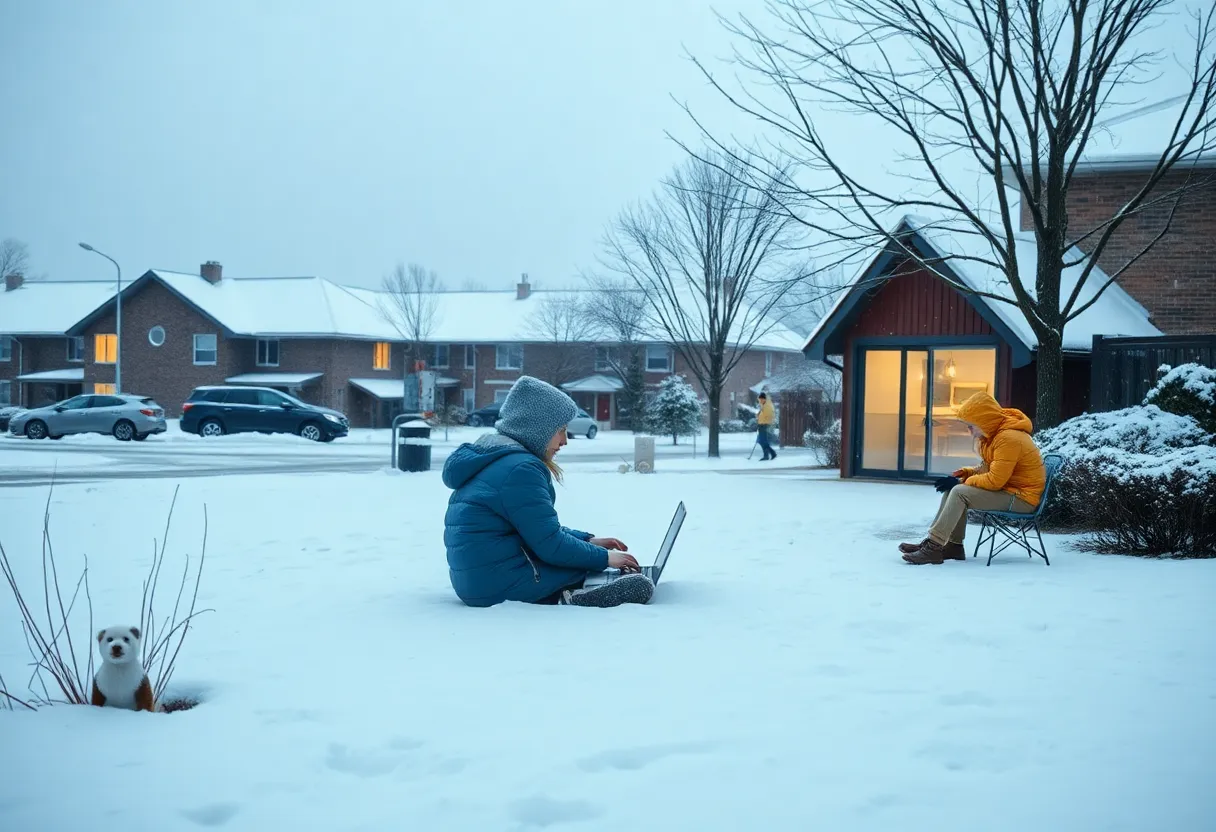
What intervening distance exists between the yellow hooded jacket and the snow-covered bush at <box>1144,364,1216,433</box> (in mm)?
2636

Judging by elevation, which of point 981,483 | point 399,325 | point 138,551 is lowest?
point 138,551

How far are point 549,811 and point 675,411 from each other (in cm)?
4152

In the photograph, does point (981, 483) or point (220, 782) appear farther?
point (981, 483)

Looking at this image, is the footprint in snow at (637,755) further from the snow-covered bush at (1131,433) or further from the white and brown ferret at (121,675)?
the snow-covered bush at (1131,433)

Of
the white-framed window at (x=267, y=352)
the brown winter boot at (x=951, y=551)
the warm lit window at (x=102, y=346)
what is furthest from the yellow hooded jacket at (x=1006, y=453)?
the warm lit window at (x=102, y=346)

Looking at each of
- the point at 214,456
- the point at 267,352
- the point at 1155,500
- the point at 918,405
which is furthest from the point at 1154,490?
the point at 267,352

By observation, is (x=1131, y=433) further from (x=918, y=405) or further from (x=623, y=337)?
(x=623, y=337)

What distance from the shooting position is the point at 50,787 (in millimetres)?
3758

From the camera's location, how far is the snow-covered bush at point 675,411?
45031 mm

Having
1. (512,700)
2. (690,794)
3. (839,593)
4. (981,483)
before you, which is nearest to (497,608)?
(512,700)

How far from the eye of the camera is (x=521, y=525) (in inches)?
246

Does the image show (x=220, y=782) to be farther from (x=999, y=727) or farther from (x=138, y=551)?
(x=138, y=551)

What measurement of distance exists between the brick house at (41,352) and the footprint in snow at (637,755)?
54853 mm

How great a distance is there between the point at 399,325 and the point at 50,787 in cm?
5300
